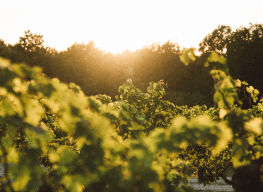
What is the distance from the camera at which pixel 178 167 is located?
2953mm

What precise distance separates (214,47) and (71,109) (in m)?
53.6

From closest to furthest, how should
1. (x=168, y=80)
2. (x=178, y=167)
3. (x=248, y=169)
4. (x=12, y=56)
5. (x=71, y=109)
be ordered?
1. (x=71, y=109)
2. (x=248, y=169)
3. (x=178, y=167)
4. (x=12, y=56)
5. (x=168, y=80)

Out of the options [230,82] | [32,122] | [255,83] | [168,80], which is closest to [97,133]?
[32,122]

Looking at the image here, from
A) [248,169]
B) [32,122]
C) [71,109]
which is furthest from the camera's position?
[248,169]

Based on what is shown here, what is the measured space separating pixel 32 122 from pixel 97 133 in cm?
40

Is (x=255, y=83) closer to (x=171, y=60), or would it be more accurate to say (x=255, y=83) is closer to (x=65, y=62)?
(x=171, y=60)

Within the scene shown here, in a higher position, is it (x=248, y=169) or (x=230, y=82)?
(x=230, y=82)

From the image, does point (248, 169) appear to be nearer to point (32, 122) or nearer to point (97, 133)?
point (97, 133)

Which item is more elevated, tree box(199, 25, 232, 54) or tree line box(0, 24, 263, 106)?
tree box(199, 25, 232, 54)

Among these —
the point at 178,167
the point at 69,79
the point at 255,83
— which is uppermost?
the point at 69,79

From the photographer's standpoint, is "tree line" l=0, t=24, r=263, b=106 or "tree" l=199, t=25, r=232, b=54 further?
"tree" l=199, t=25, r=232, b=54

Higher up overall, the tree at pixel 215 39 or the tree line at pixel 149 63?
the tree at pixel 215 39

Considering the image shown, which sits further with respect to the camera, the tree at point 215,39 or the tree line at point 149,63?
the tree at point 215,39

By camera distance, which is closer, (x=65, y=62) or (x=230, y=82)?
(x=230, y=82)
